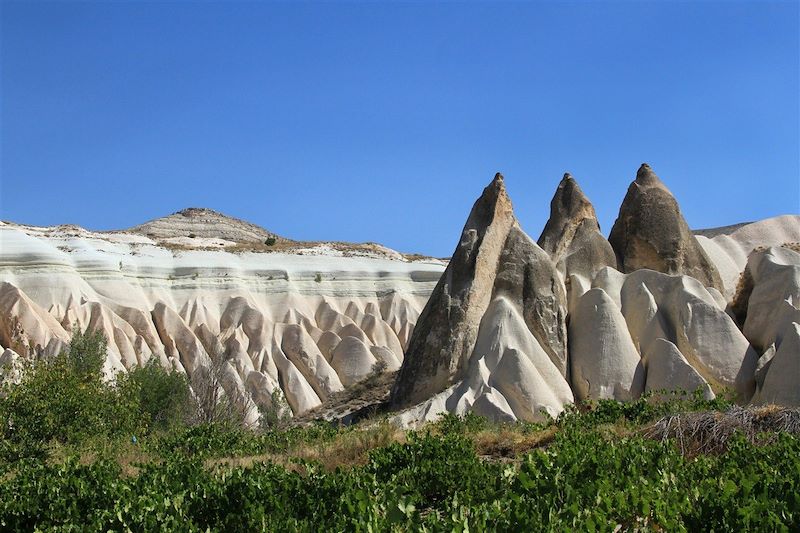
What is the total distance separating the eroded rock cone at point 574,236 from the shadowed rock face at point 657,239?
0.71 meters

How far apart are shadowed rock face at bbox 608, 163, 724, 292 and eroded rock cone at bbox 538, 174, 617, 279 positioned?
0.71 m

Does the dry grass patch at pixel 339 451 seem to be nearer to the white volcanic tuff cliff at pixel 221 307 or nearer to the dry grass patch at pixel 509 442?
the dry grass patch at pixel 509 442

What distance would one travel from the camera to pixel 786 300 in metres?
18.5

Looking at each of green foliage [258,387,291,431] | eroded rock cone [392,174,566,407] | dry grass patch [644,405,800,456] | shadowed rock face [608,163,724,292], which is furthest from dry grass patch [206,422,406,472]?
green foliage [258,387,291,431]

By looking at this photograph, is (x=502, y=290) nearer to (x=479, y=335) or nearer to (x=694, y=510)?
(x=479, y=335)

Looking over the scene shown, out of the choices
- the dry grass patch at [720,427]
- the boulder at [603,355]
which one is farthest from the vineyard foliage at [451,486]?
the boulder at [603,355]

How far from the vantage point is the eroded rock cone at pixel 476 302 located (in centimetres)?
1923

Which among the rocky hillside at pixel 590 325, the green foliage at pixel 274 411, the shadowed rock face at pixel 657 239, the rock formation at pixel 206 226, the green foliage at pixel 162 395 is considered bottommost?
the green foliage at pixel 274 411

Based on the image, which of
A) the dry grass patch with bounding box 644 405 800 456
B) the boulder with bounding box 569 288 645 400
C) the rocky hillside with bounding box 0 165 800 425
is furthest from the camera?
the boulder with bounding box 569 288 645 400

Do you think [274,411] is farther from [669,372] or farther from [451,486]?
[451,486]

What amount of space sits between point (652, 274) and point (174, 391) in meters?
17.0

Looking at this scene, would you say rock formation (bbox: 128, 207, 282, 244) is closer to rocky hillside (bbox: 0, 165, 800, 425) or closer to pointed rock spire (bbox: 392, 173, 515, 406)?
rocky hillside (bbox: 0, 165, 800, 425)

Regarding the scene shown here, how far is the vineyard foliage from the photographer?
6457mm

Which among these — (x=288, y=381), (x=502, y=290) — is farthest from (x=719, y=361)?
(x=288, y=381)
